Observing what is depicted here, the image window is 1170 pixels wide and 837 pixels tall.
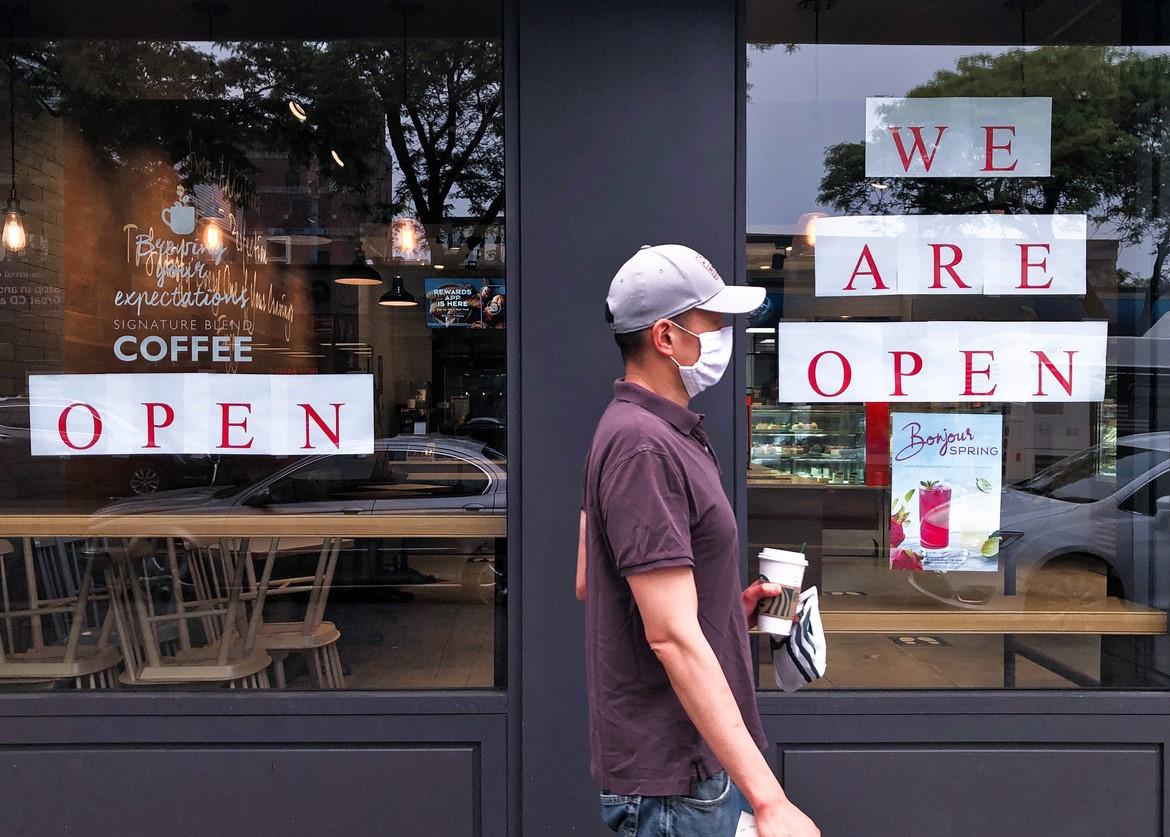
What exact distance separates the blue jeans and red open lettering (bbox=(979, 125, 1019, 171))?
255cm

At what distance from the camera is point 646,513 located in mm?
1490

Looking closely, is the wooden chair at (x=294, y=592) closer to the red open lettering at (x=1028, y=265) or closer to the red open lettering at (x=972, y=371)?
the red open lettering at (x=972, y=371)

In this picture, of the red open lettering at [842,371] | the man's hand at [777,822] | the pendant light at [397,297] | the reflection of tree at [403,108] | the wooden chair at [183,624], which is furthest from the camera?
the pendant light at [397,297]

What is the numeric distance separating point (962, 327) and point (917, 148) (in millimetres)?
696

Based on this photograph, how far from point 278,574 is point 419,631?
62 cm

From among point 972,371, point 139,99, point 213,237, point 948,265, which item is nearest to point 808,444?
point 972,371

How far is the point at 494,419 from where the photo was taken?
10.3 feet

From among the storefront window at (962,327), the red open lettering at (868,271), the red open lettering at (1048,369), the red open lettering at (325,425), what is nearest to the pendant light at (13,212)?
the red open lettering at (325,425)

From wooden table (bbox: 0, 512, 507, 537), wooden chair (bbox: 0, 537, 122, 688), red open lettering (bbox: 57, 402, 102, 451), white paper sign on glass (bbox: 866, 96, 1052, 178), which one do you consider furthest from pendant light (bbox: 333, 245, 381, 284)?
white paper sign on glass (bbox: 866, 96, 1052, 178)

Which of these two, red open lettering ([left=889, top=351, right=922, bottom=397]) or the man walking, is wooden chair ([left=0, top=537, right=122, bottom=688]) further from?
red open lettering ([left=889, top=351, right=922, bottom=397])

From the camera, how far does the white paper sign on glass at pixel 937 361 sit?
305 cm

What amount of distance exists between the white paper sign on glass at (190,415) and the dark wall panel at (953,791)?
77.9 inches

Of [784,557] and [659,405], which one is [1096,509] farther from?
[659,405]

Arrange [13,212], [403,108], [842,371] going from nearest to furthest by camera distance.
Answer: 1. [842,371]
2. [403,108]
3. [13,212]
